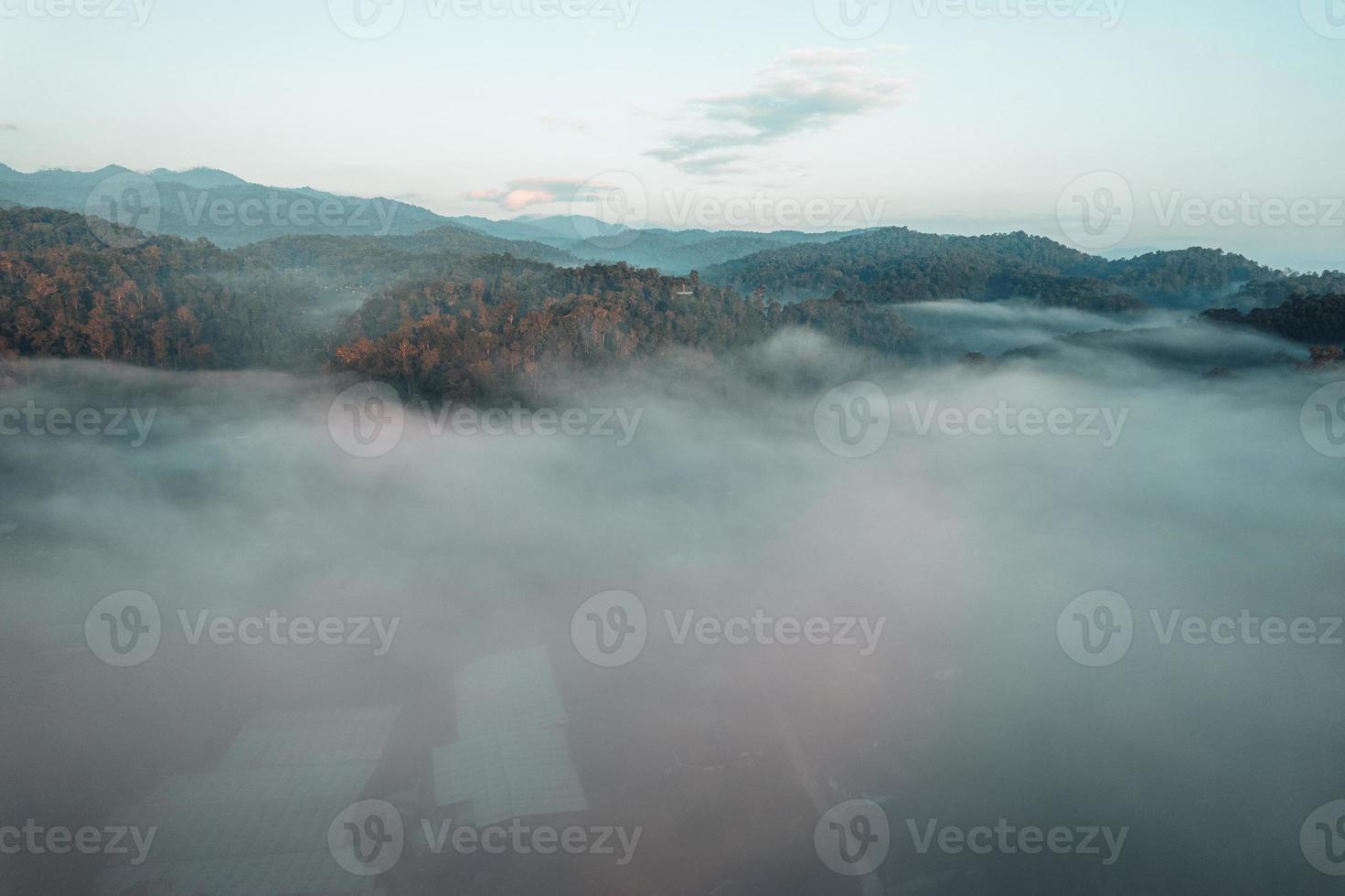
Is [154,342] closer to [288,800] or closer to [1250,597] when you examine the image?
[288,800]

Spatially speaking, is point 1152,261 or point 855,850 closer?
point 855,850

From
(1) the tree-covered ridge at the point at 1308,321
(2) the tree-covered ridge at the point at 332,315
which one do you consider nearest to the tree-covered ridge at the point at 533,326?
(2) the tree-covered ridge at the point at 332,315

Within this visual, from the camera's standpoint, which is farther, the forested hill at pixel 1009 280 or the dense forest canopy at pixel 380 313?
the forested hill at pixel 1009 280

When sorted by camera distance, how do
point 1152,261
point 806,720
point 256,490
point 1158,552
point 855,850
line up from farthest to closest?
point 1152,261
point 256,490
point 1158,552
point 806,720
point 855,850

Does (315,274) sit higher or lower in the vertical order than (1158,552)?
higher

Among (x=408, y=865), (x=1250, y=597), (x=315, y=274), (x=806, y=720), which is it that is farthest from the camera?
(x=315, y=274)

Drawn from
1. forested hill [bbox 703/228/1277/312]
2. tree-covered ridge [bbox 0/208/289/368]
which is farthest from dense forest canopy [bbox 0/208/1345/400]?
forested hill [bbox 703/228/1277/312]

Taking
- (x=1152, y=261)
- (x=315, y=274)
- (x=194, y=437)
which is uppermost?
(x=1152, y=261)

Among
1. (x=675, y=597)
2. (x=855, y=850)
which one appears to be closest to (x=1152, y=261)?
(x=675, y=597)

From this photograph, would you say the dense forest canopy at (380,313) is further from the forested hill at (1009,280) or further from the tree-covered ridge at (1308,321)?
the forested hill at (1009,280)

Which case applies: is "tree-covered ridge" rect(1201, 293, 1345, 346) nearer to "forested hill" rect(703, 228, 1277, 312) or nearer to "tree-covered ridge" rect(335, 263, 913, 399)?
"tree-covered ridge" rect(335, 263, 913, 399)

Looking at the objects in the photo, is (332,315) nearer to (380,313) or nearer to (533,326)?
(380,313)
